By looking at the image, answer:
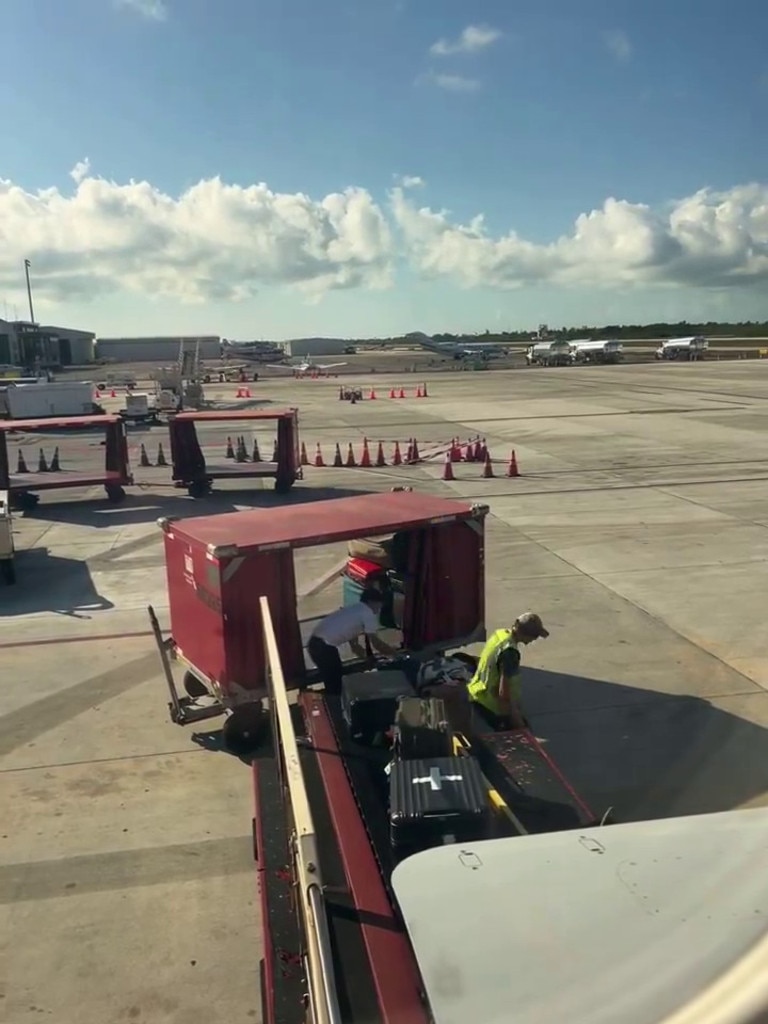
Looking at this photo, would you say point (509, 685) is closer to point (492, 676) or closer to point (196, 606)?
point (492, 676)

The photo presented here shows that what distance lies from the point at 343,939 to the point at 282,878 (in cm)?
128

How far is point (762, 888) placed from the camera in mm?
2062

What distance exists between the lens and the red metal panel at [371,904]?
3570 millimetres

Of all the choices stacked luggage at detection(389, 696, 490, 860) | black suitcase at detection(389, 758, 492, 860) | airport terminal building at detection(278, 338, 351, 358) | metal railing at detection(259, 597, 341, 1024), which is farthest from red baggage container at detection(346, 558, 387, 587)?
airport terminal building at detection(278, 338, 351, 358)

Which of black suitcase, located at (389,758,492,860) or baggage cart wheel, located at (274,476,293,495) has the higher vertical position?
black suitcase, located at (389,758,492,860)

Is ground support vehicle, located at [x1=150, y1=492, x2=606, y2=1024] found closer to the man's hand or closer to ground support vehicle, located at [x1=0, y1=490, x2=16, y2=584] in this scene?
the man's hand

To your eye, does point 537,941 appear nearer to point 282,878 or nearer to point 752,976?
point 752,976

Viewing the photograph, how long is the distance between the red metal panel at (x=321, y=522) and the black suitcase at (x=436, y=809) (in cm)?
339

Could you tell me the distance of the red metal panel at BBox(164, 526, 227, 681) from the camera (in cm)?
846

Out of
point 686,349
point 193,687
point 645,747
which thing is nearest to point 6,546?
point 193,687

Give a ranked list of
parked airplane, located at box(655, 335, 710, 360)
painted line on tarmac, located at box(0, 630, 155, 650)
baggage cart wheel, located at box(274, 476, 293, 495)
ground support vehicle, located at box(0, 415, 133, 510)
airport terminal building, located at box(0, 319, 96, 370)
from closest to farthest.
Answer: painted line on tarmac, located at box(0, 630, 155, 650), ground support vehicle, located at box(0, 415, 133, 510), baggage cart wheel, located at box(274, 476, 293, 495), parked airplane, located at box(655, 335, 710, 360), airport terminal building, located at box(0, 319, 96, 370)

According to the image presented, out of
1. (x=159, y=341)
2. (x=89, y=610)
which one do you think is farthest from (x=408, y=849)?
(x=159, y=341)

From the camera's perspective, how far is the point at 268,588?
8602mm

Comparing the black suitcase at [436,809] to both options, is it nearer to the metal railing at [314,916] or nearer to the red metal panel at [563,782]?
the red metal panel at [563,782]
